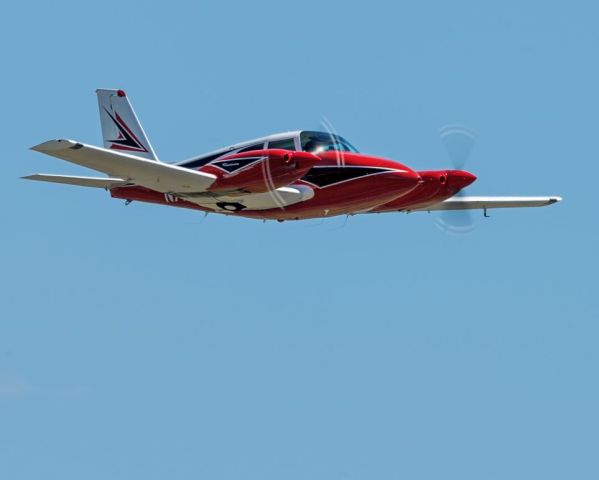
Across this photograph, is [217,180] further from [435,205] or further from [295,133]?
[435,205]

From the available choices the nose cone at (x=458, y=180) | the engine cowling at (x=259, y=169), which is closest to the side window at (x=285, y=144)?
the engine cowling at (x=259, y=169)

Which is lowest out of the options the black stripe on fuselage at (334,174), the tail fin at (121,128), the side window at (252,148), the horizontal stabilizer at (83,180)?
the horizontal stabilizer at (83,180)

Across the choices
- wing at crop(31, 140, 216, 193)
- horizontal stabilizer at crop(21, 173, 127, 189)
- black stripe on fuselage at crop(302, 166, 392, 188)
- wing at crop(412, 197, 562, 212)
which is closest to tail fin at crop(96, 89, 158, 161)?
horizontal stabilizer at crop(21, 173, 127, 189)

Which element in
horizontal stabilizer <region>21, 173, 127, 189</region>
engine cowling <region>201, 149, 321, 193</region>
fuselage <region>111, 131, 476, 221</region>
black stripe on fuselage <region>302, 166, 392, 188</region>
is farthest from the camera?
horizontal stabilizer <region>21, 173, 127, 189</region>

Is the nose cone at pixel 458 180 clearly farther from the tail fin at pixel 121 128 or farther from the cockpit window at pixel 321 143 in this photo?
the tail fin at pixel 121 128

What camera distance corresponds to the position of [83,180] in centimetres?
4512

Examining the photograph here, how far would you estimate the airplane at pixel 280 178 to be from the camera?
4097cm

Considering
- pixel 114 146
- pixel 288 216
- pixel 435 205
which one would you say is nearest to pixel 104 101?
pixel 114 146

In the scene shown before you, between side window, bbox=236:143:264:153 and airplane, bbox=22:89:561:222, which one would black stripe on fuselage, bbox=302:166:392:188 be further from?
side window, bbox=236:143:264:153

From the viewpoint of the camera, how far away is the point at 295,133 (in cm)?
4231

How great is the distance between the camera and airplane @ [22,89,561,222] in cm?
4097

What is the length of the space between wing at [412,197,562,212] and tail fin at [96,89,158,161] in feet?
34.6

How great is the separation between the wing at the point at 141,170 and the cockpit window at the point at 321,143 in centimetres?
323

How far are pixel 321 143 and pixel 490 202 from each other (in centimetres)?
977
